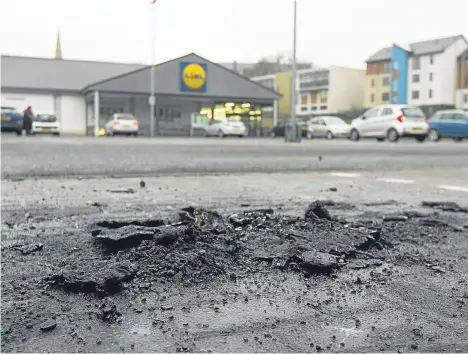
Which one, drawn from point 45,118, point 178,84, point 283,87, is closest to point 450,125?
point 45,118

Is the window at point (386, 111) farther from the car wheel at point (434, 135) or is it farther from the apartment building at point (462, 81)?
the apartment building at point (462, 81)

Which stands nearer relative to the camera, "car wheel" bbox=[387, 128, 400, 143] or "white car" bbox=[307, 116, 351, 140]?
"car wheel" bbox=[387, 128, 400, 143]

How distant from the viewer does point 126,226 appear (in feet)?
10.7

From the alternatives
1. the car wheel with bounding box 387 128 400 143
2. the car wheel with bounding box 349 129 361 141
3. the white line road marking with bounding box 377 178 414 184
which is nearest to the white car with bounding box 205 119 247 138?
the car wheel with bounding box 349 129 361 141

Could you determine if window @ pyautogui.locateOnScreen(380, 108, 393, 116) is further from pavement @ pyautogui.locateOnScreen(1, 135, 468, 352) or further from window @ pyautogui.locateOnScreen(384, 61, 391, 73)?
window @ pyautogui.locateOnScreen(384, 61, 391, 73)

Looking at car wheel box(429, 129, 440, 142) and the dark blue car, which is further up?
the dark blue car

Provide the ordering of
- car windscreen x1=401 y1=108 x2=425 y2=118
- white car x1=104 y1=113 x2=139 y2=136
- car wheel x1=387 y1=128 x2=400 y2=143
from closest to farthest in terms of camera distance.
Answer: car windscreen x1=401 y1=108 x2=425 y2=118 < car wheel x1=387 y1=128 x2=400 y2=143 < white car x1=104 y1=113 x2=139 y2=136

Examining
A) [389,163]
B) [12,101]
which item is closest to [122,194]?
[389,163]

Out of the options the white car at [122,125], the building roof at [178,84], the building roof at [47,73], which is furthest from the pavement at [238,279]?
the building roof at [47,73]

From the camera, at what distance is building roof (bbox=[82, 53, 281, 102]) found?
1665 inches

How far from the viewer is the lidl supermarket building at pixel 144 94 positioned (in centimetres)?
4441

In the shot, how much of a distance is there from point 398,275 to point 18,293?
1785mm

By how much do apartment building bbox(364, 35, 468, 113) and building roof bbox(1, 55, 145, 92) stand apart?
1812 inches

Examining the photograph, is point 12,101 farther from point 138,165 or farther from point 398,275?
point 398,275
